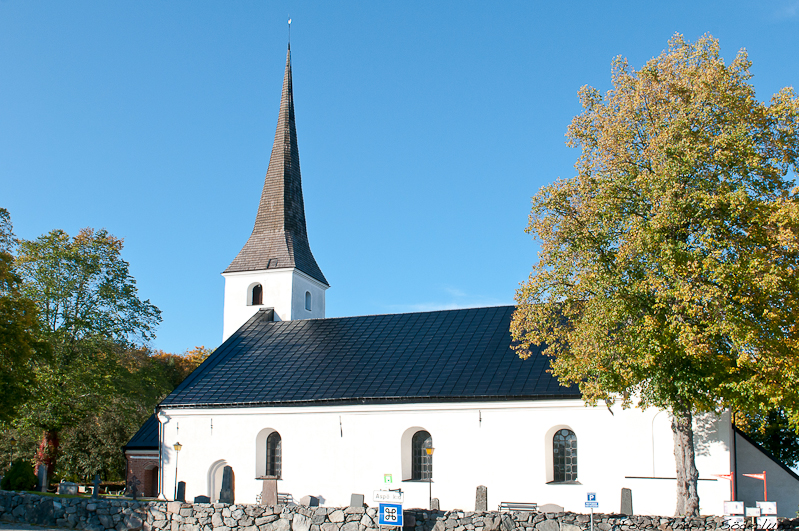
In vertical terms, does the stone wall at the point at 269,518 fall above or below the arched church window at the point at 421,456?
below

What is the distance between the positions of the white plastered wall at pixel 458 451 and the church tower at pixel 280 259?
27.0 ft

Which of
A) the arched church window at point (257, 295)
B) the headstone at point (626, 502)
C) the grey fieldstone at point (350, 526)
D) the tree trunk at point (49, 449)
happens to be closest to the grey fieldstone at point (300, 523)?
the grey fieldstone at point (350, 526)

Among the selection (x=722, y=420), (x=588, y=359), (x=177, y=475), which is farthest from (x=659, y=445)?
(x=177, y=475)

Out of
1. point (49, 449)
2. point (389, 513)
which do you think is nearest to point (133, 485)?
point (49, 449)

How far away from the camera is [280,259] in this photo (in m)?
31.6

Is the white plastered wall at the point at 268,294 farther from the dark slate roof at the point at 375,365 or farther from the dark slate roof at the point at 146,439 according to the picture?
the dark slate roof at the point at 146,439

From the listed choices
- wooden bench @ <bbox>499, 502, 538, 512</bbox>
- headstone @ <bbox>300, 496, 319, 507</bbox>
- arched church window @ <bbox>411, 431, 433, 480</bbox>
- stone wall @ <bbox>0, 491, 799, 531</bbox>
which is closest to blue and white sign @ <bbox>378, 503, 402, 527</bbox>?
stone wall @ <bbox>0, 491, 799, 531</bbox>

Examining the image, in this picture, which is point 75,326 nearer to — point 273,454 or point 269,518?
point 273,454

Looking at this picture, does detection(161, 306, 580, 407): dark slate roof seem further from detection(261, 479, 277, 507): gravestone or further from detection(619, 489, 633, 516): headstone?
detection(261, 479, 277, 507): gravestone

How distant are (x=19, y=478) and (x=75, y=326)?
8055 mm

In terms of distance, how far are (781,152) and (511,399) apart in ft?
31.8

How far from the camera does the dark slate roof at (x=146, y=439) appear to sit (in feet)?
89.5

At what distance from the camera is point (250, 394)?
77.3 feet

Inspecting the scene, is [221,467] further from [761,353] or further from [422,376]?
[761,353]
